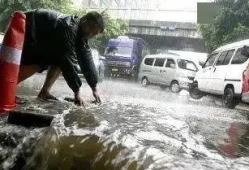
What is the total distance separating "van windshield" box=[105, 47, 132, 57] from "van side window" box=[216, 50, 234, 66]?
15130 mm

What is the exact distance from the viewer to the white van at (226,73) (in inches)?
370

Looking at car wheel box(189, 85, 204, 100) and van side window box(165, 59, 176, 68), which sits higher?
van side window box(165, 59, 176, 68)

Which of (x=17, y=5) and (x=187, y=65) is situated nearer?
(x=187, y=65)

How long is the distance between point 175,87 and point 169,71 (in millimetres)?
968

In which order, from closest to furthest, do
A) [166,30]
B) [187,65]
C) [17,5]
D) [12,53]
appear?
[12,53] → [187,65] → [17,5] → [166,30]

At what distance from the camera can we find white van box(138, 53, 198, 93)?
19219 mm

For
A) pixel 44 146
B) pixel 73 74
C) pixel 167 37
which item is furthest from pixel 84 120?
pixel 167 37

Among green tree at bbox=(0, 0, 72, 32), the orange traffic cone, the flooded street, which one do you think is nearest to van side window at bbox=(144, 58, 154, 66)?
green tree at bbox=(0, 0, 72, 32)

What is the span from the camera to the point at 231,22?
20.5 meters

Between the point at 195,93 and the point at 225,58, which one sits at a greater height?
the point at 225,58

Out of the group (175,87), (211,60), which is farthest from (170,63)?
(211,60)

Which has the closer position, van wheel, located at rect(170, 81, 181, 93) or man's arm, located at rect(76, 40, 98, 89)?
man's arm, located at rect(76, 40, 98, 89)

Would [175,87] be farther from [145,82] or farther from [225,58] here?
[225,58]

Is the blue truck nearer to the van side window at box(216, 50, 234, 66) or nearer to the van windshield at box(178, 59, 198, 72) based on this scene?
the van windshield at box(178, 59, 198, 72)
